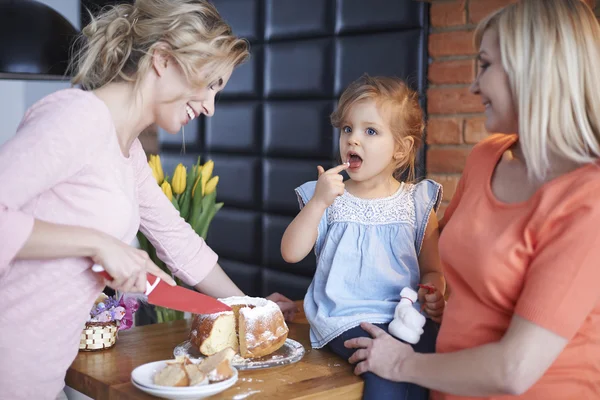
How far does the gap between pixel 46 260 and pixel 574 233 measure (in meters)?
0.93

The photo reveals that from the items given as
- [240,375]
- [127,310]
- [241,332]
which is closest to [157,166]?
[127,310]

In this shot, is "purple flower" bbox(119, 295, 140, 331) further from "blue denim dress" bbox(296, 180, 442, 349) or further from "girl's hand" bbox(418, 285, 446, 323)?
"girl's hand" bbox(418, 285, 446, 323)

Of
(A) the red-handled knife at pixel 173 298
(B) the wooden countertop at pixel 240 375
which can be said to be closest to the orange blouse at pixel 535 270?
(B) the wooden countertop at pixel 240 375

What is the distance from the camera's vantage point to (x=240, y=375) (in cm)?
147

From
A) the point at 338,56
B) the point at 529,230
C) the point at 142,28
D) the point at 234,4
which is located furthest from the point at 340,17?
the point at 529,230

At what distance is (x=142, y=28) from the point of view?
1.51m

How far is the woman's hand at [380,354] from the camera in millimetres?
1458

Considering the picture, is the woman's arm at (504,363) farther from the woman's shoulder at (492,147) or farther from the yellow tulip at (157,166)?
the yellow tulip at (157,166)

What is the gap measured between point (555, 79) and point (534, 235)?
0.27m

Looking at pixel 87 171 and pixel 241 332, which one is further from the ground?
pixel 87 171

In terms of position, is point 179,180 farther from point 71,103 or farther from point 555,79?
point 555,79

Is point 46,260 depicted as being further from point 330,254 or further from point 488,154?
point 488,154

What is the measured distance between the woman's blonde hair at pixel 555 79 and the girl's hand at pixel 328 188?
18.8 inches

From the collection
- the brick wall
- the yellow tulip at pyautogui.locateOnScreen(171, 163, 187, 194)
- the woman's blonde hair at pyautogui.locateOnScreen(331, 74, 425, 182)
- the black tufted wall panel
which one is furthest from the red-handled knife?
the black tufted wall panel
